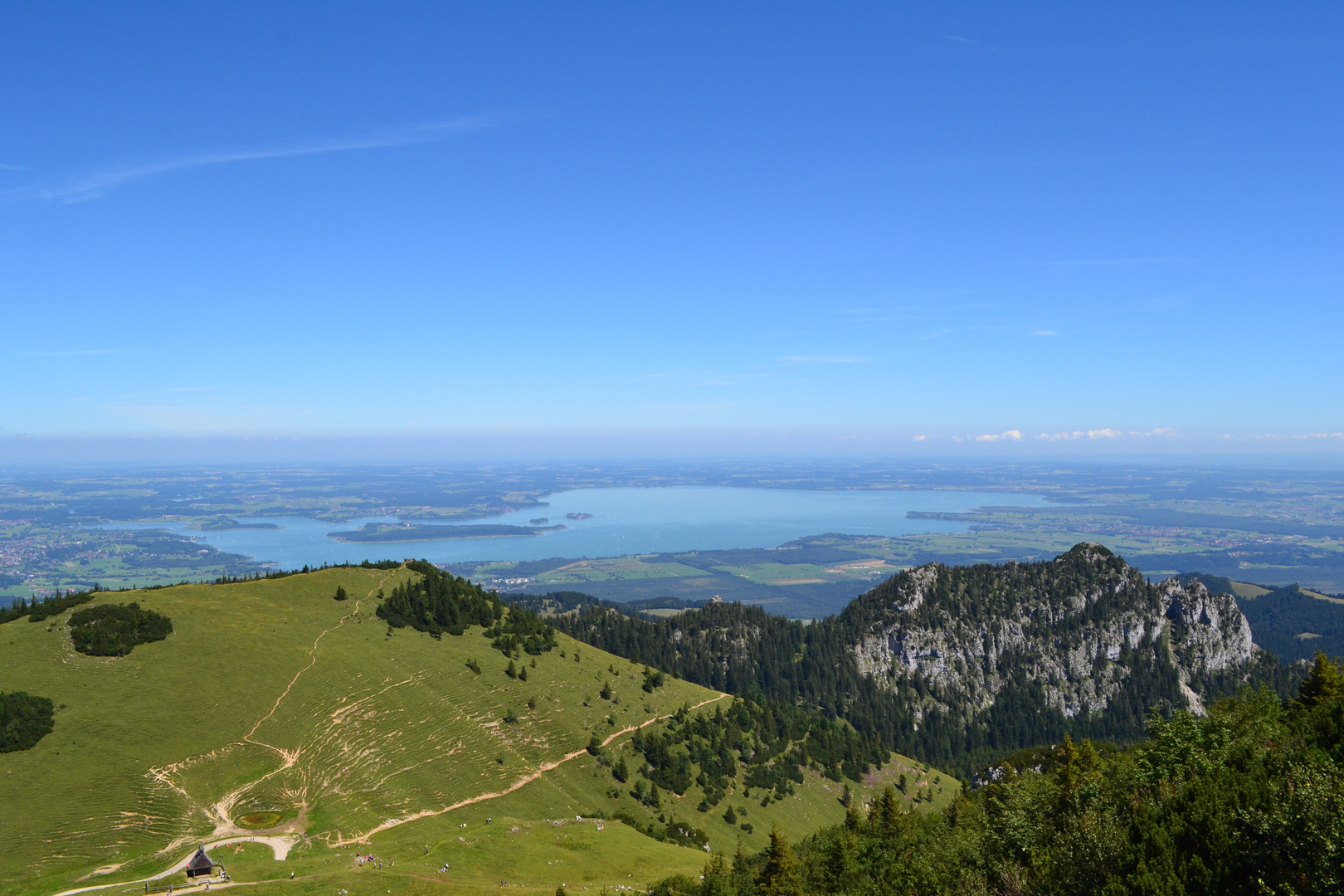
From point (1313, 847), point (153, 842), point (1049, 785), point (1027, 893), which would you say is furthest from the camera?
point (1049, 785)

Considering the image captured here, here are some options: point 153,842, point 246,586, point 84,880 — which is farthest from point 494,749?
point 246,586

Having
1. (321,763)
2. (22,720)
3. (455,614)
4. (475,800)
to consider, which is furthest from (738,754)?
(22,720)

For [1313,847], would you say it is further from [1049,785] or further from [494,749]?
[494,749]

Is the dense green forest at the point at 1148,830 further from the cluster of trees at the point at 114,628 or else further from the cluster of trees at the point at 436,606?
the cluster of trees at the point at 114,628

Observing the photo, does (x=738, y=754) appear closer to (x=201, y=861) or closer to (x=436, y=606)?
(x=436, y=606)

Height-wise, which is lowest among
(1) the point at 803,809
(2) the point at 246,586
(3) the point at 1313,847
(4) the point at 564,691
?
(1) the point at 803,809

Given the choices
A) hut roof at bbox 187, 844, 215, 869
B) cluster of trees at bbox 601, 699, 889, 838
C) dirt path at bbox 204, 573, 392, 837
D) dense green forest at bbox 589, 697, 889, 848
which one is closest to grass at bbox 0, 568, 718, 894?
dirt path at bbox 204, 573, 392, 837

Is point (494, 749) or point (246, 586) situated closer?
point (494, 749)
